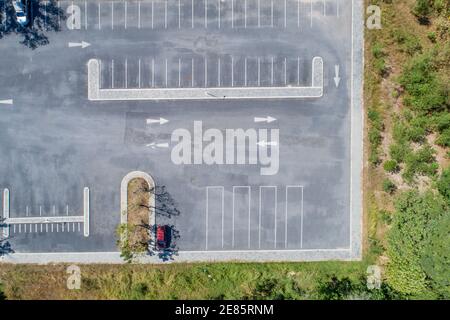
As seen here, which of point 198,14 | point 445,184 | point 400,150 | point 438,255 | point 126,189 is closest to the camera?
point 438,255

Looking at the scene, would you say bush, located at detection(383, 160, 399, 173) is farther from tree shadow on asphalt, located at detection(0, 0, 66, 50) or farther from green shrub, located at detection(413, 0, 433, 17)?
tree shadow on asphalt, located at detection(0, 0, 66, 50)

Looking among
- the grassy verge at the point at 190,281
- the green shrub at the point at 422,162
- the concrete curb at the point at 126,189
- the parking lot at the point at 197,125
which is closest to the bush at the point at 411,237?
the green shrub at the point at 422,162

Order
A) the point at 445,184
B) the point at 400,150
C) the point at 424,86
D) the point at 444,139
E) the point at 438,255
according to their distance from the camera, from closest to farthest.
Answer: the point at 438,255 < the point at 424,86 < the point at 445,184 < the point at 444,139 < the point at 400,150

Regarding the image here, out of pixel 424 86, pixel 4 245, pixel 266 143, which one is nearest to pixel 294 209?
pixel 266 143

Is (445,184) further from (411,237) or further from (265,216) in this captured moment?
(265,216)
